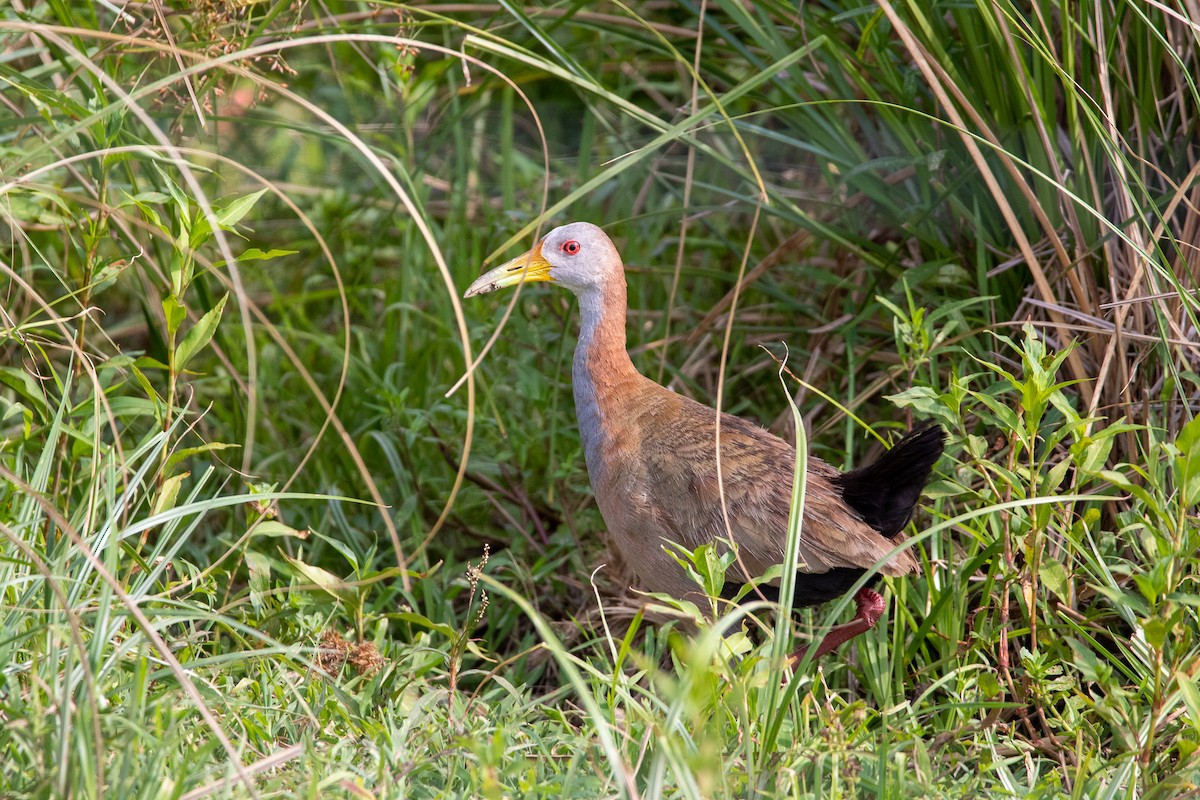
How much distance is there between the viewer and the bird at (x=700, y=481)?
2.84 m

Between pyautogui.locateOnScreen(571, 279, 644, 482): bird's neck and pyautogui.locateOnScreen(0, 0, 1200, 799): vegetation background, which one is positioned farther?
pyautogui.locateOnScreen(571, 279, 644, 482): bird's neck

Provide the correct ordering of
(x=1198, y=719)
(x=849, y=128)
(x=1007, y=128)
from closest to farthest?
(x=1198, y=719) → (x=1007, y=128) → (x=849, y=128)

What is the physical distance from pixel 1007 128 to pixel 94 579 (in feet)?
8.50

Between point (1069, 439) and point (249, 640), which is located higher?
point (1069, 439)

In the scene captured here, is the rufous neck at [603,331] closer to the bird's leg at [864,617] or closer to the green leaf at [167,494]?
the bird's leg at [864,617]

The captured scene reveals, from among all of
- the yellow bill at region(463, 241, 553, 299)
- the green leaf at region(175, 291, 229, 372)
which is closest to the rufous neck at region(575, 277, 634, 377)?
the yellow bill at region(463, 241, 553, 299)

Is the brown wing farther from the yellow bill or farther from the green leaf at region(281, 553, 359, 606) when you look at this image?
the green leaf at region(281, 553, 359, 606)

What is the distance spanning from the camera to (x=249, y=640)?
111 inches

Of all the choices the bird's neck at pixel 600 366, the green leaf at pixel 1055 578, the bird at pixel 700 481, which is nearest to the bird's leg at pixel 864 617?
the bird at pixel 700 481

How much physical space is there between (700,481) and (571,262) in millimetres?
816

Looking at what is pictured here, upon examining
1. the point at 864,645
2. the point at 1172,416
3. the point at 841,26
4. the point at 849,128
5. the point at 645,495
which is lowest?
the point at 864,645

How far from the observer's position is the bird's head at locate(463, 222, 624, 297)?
343 centimetres

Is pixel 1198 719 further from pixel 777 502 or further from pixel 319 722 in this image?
pixel 319 722

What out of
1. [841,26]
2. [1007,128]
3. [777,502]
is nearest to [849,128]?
[841,26]
